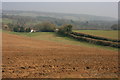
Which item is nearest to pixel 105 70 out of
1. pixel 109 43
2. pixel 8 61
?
pixel 8 61

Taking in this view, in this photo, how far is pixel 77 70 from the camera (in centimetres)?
880

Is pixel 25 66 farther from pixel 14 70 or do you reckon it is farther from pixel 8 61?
pixel 8 61

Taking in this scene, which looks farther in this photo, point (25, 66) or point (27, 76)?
point (25, 66)

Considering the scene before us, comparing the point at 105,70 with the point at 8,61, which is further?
the point at 8,61

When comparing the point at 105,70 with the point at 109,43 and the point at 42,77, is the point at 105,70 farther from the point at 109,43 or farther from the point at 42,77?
the point at 109,43

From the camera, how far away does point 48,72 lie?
8.24 metres

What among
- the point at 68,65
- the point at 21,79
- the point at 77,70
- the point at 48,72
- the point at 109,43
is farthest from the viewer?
the point at 109,43

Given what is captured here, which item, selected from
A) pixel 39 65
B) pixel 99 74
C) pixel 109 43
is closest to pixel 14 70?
pixel 39 65

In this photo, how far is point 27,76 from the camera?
301 inches

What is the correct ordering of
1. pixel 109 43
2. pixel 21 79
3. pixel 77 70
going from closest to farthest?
pixel 21 79
pixel 77 70
pixel 109 43

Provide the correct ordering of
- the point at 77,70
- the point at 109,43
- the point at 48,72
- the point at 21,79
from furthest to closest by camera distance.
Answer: the point at 109,43
the point at 77,70
the point at 48,72
the point at 21,79

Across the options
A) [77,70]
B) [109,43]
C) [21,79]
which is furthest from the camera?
[109,43]

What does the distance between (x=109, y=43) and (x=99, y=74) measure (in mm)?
15507

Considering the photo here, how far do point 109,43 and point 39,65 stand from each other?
1582 centimetres
